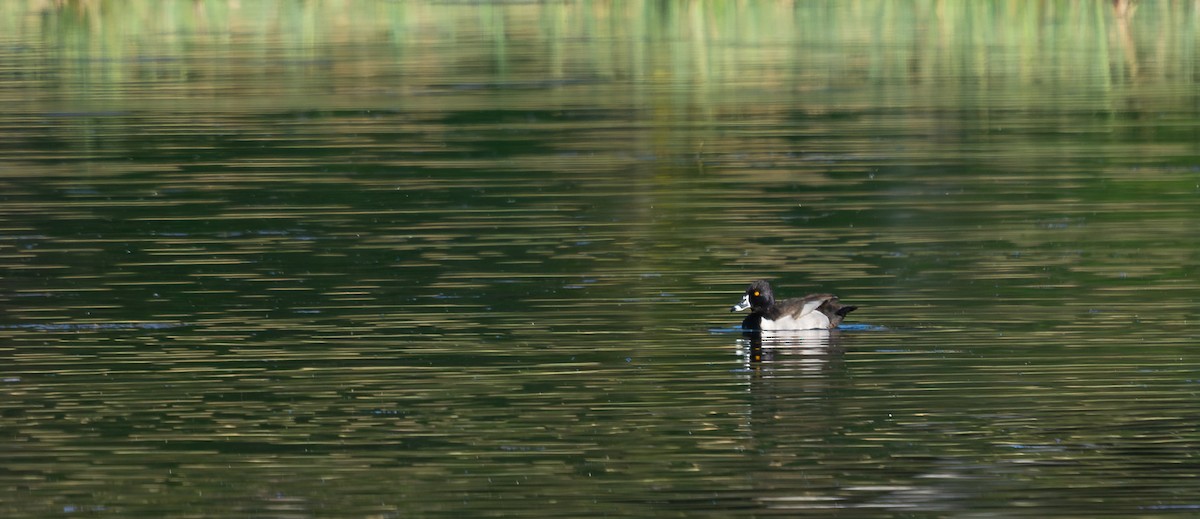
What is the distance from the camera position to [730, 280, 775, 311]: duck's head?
52.5ft

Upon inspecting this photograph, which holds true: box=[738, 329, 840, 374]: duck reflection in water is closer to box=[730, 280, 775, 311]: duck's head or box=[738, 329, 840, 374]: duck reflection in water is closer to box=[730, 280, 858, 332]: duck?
box=[730, 280, 858, 332]: duck

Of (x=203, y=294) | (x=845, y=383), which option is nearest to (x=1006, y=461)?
(x=845, y=383)

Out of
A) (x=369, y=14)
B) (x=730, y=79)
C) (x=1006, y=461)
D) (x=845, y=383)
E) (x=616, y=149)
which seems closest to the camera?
(x=1006, y=461)

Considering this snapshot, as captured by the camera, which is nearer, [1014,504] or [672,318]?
[1014,504]

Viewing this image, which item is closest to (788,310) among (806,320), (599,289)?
(806,320)

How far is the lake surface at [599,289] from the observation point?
11.7 meters

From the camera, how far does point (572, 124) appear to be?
2855 centimetres

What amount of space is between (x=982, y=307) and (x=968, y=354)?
1696mm

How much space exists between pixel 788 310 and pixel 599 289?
1690mm

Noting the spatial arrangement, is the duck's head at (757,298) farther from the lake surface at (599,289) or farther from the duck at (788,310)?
the lake surface at (599,289)

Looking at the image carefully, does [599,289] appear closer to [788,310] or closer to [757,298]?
[757,298]

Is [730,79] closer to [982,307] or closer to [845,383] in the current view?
[982,307]

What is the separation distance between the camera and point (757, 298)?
52.7 feet

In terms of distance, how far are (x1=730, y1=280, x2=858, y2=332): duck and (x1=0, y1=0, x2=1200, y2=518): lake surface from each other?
0.13 metres
